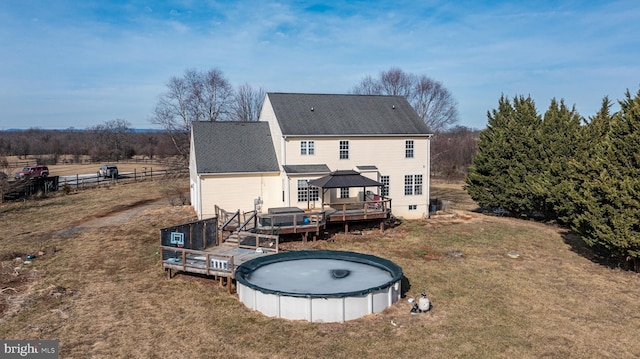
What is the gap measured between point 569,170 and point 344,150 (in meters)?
12.0

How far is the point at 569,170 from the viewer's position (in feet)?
74.3

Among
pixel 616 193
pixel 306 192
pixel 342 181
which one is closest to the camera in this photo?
pixel 616 193

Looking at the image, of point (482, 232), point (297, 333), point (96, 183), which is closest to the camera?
point (297, 333)

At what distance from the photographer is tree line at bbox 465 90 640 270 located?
16.0m

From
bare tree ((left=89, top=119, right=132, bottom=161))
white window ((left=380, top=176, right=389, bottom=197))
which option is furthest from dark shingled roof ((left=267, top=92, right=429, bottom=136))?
bare tree ((left=89, top=119, right=132, bottom=161))

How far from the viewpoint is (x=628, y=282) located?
15.5 metres

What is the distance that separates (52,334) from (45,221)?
1698 centimetres

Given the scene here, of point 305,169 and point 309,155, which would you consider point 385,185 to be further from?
point 305,169

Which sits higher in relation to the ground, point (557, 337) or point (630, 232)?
point (630, 232)

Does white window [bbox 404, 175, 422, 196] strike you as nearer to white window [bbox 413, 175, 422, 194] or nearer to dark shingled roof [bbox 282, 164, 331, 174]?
white window [bbox 413, 175, 422, 194]

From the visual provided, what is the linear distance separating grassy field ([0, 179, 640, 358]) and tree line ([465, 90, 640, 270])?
1783 mm

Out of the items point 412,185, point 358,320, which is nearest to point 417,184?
point 412,185

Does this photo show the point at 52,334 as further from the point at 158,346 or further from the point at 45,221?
the point at 45,221

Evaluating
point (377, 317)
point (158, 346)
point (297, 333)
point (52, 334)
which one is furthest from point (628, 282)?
point (52, 334)
